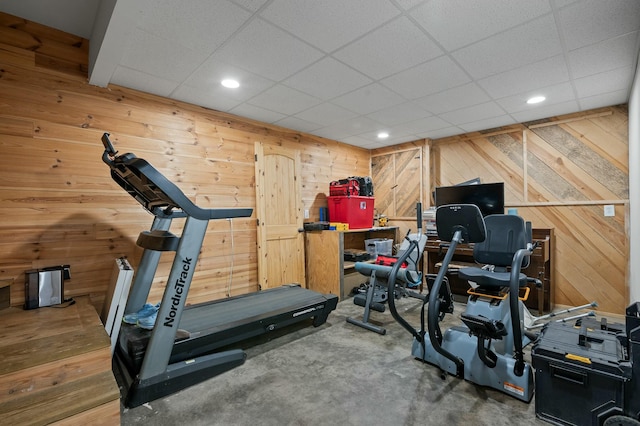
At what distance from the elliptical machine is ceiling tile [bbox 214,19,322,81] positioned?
1.70 m

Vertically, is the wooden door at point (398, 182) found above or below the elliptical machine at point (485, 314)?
above

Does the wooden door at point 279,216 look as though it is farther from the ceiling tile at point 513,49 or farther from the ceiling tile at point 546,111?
the ceiling tile at point 546,111

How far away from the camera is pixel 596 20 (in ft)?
6.44

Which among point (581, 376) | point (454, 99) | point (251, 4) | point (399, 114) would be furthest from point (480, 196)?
point (251, 4)

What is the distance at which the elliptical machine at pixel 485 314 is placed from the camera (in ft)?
6.48

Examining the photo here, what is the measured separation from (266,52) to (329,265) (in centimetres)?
290

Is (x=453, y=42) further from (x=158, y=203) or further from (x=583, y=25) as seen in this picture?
(x=158, y=203)

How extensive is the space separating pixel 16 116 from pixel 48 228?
0.94 meters

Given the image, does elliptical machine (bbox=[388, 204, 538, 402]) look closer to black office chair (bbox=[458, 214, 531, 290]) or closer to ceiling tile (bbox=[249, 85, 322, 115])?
black office chair (bbox=[458, 214, 531, 290])

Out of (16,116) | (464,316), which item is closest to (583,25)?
(464,316)

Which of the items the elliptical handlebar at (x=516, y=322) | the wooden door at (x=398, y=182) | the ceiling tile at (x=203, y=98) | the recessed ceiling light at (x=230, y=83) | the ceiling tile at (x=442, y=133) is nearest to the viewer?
the elliptical handlebar at (x=516, y=322)

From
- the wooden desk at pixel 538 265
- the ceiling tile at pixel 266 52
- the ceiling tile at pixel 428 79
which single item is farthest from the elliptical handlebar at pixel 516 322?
the ceiling tile at pixel 266 52

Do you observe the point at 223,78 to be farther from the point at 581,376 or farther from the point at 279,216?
the point at 581,376

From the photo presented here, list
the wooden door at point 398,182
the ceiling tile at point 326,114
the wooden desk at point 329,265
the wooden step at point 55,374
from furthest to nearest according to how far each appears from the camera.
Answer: the wooden door at point 398,182 → the wooden desk at point 329,265 → the ceiling tile at point 326,114 → the wooden step at point 55,374
